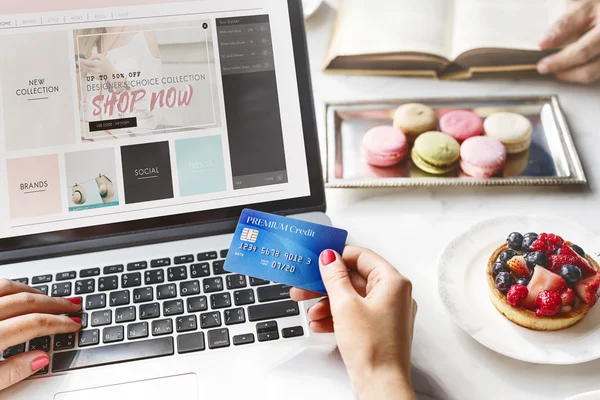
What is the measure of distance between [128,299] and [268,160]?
0.29 m

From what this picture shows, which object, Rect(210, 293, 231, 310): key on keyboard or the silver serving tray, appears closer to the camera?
Rect(210, 293, 231, 310): key on keyboard

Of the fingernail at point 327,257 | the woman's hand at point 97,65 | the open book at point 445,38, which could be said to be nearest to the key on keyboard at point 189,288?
the fingernail at point 327,257

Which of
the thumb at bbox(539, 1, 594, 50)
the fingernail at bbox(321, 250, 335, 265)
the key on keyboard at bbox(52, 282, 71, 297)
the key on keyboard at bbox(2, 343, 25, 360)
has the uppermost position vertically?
the thumb at bbox(539, 1, 594, 50)

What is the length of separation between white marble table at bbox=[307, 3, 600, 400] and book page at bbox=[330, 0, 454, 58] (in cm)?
6

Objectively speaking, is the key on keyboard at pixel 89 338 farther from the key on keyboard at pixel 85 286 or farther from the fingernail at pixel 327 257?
the fingernail at pixel 327 257

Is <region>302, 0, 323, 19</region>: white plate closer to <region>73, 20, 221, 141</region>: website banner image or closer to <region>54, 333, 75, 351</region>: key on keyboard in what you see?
<region>73, 20, 221, 141</region>: website banner image

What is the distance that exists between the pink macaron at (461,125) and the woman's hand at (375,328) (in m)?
0.38

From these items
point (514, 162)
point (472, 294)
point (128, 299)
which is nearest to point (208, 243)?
point (128, 299)

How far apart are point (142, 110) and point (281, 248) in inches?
12.2

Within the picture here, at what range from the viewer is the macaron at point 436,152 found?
0.94 m

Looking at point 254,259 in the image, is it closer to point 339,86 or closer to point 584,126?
point 339,86

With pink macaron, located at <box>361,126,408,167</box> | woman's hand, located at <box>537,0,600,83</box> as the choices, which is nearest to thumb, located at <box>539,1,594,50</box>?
woman's hand, located at <box>537,0,600,83</box>

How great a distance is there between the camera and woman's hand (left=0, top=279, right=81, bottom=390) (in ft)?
2.34

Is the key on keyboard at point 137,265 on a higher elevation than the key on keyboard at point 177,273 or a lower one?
higher
